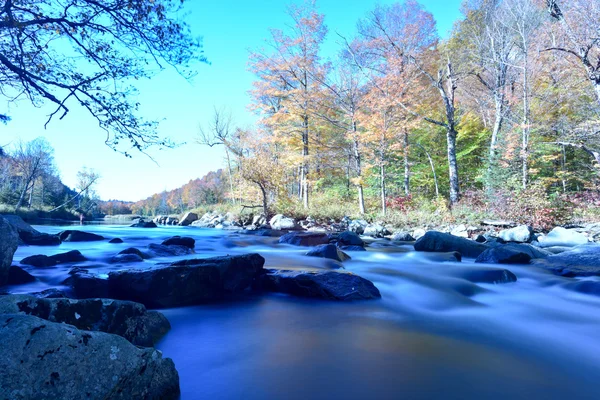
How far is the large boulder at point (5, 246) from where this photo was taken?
14.2 feet

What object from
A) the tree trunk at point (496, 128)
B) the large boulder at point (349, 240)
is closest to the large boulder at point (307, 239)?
the large boulder at point (349, 240)

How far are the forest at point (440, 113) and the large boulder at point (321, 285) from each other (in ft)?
36.3

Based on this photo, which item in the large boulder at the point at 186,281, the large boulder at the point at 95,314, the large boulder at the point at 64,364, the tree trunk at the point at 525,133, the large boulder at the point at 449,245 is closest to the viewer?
the large boulder at the point at 64,364

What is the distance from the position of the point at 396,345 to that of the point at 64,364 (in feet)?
8.41

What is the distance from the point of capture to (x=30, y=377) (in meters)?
1.37

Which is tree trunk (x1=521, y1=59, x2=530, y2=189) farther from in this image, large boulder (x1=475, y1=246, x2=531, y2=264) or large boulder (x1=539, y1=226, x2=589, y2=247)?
large boulder (x1=475, y1=246, x2=531, y2=264)

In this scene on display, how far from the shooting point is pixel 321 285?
4.43 meters

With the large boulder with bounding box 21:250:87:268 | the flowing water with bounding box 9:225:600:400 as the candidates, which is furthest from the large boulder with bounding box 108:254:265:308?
the large boulder with bounding box 21:250:87:268

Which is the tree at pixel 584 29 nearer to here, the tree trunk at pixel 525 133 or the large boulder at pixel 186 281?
the tree trunk at pixel 525 133

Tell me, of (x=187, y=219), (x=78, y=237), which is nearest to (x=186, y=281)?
(x=78, y=237)

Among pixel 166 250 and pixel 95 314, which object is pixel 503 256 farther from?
pixel 166 250

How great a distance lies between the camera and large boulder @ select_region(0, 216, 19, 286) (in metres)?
4.34

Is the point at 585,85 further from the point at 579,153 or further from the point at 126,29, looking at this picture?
the point at 126,29

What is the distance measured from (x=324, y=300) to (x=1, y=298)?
3233mm
